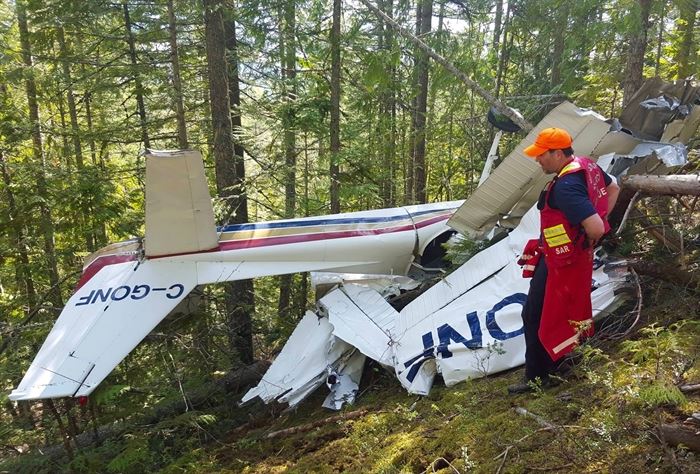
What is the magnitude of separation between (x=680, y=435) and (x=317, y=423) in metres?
3.43

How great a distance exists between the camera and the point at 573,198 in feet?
10.4

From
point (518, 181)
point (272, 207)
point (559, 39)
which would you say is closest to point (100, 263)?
point (272, 207)

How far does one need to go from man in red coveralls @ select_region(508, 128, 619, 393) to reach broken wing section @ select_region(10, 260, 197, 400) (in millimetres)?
3987

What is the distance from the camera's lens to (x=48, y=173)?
9062mm

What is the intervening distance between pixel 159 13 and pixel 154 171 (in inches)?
264

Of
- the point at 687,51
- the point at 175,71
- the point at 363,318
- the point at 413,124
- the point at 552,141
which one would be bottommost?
the point at 363,318

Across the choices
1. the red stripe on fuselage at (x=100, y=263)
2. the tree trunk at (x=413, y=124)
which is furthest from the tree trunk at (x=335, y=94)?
the red stripe on fuselage at (x=100, y=263)

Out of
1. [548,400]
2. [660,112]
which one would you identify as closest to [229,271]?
[548,400]

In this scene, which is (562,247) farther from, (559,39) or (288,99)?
(559,39)

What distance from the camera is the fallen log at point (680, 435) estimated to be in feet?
7.00

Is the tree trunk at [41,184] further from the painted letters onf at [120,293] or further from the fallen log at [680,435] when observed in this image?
the fallen log at [680,435]

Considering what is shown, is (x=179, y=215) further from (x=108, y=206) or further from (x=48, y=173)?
(x=48, y=173)

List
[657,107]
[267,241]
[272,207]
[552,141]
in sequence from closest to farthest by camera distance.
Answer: [552,141], [657,107], [267,241], [272,207]

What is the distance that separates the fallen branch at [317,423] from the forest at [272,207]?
0.17ft
